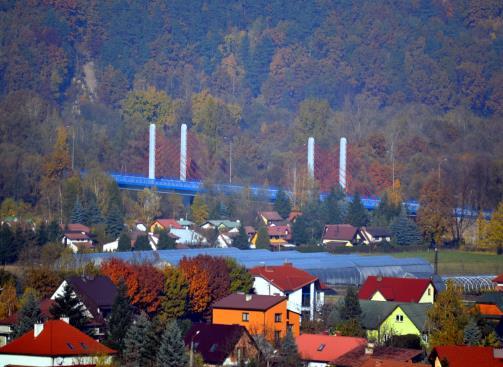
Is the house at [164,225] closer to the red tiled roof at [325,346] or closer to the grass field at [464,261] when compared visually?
the grass field at [464,261]

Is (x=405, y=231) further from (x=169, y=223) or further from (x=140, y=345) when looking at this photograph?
(x=140, y=345)

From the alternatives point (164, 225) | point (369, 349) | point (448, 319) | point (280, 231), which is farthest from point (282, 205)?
point (369, 349)

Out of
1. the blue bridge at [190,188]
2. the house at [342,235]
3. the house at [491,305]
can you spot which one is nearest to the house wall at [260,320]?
the house at [491,305]

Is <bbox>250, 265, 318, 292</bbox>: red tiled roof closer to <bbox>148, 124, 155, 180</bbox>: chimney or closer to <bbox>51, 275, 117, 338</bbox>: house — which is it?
<bbox>51, 275, 117, 338</bbox>: house

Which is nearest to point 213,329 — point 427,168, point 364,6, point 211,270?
point 211,270

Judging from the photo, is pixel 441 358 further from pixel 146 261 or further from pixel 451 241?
pixel 451 241

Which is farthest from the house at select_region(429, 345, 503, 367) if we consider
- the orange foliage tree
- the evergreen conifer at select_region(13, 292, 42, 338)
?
the orange foliage tree
